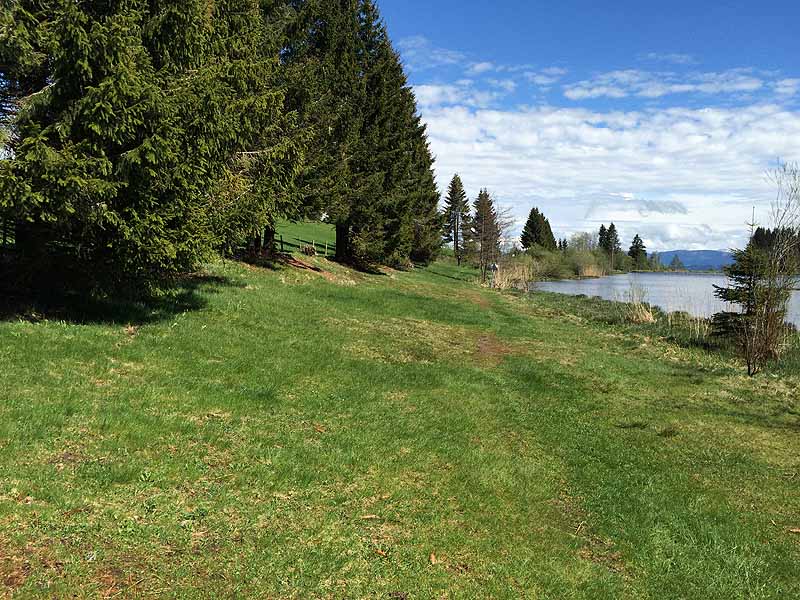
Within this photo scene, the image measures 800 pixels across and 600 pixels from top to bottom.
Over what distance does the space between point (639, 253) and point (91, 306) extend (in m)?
142

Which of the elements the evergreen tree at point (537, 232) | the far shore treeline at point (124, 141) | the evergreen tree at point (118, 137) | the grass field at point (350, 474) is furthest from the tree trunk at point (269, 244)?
the evergreen tree at point (537, 232)

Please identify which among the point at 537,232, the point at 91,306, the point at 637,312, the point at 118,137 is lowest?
the point at 637,312

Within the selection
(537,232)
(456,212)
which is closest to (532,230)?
(537,232)

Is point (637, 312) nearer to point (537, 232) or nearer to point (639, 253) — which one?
point (537, 232)

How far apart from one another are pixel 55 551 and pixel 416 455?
4.25 m

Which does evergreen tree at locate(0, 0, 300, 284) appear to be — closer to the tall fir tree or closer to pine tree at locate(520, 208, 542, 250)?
pine tree at locate(520, 208, 542, 250)

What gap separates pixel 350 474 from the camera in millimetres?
6164

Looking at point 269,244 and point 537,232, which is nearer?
point 269,244

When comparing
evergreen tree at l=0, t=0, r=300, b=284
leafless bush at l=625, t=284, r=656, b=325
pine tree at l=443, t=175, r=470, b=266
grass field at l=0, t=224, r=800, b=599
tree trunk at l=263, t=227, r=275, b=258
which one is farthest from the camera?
pine tree at l=443, t=175, r=470, b=266

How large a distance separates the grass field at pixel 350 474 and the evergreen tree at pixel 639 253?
131550mm

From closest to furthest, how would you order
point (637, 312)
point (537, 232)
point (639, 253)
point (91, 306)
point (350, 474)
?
point (350, 474) → point (91, 306) → point (637, 312) → point (537, 232) → point (639, 253)

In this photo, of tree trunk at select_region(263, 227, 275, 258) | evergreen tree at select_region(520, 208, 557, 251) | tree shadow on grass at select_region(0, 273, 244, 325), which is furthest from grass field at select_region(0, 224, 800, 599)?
evergreen tree at select_region(520, 208, 557, 251)

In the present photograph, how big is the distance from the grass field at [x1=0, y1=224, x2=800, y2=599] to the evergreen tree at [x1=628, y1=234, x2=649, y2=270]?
132 m

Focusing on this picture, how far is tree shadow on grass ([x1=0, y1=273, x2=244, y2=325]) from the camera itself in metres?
9.05
